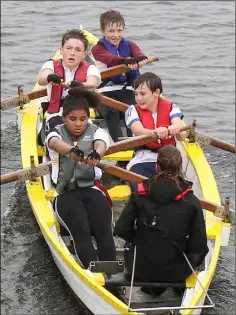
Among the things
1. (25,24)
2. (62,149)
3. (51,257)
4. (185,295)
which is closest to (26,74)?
(25,24)

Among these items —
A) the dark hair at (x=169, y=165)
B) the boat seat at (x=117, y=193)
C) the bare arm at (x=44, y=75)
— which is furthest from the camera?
the bare arm at (x=44, y=75)

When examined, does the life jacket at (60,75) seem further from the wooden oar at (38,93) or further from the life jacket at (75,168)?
the life jacket at (75,168)

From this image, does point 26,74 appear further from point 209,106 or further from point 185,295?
point 185,295

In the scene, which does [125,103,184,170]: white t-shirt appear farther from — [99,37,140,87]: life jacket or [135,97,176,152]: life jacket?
[99,37,140,87]: life jacket

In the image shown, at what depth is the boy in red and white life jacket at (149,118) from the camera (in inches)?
322

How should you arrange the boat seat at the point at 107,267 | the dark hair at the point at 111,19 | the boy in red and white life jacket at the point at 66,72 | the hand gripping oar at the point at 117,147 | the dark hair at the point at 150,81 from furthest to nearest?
the dark hair at the point at 111,19 → the boy in red and white life jacket at the point at 66,72 → the dark hair at the point at 150,81 → the hand gripping oar at the point at 117,147 → the boat seat at the point at 107,267

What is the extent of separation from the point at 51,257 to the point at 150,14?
31.9 feet

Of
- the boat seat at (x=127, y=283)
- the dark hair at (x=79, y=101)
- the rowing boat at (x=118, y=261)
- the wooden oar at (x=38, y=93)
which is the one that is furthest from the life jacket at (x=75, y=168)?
the wooden oar at (x=38, y=93)

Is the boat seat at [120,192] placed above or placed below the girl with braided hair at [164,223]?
below

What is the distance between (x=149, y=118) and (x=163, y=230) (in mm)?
1976

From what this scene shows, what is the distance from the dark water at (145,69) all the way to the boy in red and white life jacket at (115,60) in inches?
57.9

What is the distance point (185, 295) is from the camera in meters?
6.99

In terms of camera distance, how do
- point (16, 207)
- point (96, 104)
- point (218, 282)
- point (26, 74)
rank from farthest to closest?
1. point (26, 74)
2. point (16, 207)
3. point (218, 282)
4. point (96, 104)

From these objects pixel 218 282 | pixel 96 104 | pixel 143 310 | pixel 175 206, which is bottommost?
pixel 218 282
